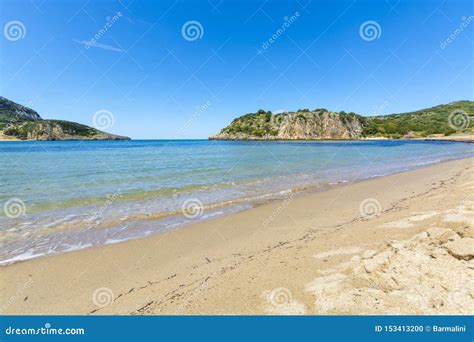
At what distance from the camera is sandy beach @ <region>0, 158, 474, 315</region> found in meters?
3.97

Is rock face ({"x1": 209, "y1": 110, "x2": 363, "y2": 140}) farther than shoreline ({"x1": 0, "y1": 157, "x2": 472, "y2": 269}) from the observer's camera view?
Yes

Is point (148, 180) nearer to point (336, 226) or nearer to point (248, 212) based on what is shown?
point (248, 212)
